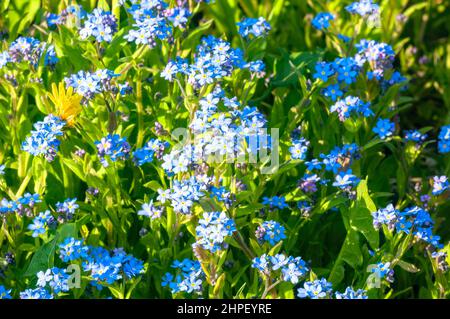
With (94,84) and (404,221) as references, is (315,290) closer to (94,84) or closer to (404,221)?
(404,221)

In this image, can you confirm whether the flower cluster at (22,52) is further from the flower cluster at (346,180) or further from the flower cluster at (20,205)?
the flower cluster at (346,180)

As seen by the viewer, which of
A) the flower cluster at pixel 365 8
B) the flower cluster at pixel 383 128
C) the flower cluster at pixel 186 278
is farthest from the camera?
the flower cluster at pixel 365 8

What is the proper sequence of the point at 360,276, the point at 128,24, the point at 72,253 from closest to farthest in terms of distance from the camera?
the point at 72,253 < the point at 360,276 < the point at 128,24

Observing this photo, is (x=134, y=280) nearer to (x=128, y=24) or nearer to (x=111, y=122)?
(x=111, y=122)

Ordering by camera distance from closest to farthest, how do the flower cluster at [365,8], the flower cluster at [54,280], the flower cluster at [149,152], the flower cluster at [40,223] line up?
the flower cluster at [54,280] < the flower cluster at [40,223] < the flower cluster at [149,152] < the flower cluster at [365,8]

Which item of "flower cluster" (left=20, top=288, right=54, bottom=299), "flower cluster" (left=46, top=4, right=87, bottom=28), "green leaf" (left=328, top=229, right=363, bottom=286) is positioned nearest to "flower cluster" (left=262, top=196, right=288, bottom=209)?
"green leaf" (left=328, top=229, right=363, bottom=286)

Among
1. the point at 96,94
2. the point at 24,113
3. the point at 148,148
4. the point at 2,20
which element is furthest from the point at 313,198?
the point at 2,20

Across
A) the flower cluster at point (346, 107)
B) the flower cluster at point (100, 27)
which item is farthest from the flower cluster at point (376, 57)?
the flower cluster at point (100, 27)
